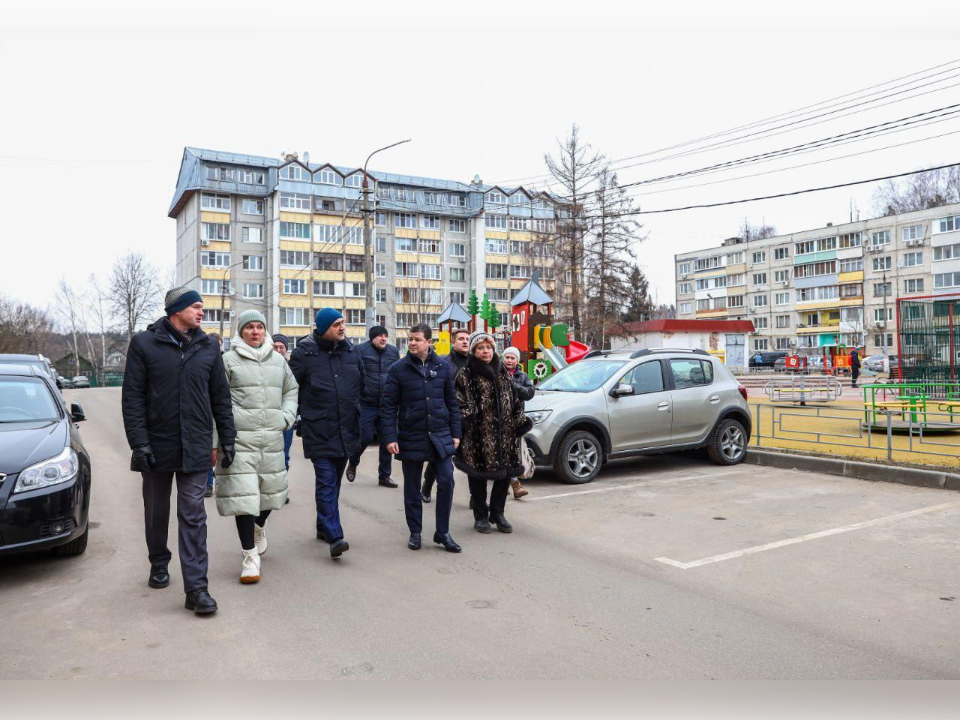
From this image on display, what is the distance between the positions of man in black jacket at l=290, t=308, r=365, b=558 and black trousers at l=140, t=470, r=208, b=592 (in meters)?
1.14

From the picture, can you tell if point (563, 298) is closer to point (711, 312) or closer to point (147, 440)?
point (147, 440)

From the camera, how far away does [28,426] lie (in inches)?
237

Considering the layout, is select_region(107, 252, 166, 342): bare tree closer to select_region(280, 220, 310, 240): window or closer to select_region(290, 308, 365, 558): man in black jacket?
select_region(280, 220, 310, 240): window

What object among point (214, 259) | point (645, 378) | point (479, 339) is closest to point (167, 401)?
point (479, 339)

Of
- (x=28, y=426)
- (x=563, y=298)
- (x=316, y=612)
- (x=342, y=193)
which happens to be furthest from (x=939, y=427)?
(x=342, y=193)

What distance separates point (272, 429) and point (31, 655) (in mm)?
2008

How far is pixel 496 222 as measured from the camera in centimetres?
→ 7669

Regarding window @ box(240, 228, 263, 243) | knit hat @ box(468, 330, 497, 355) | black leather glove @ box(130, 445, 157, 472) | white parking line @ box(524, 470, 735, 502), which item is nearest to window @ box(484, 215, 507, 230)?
window @ box(240, 228, 263, 243)

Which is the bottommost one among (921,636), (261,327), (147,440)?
(921,636)

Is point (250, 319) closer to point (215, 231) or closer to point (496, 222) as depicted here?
point (215, 231)

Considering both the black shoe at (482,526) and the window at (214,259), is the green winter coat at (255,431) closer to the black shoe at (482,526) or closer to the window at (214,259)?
the black shoe at (482,526)

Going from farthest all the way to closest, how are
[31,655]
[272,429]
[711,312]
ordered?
[711,312]
[272,429]
[31,655]

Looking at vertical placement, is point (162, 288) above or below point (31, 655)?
above

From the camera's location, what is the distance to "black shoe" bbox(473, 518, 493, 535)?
6895mm
